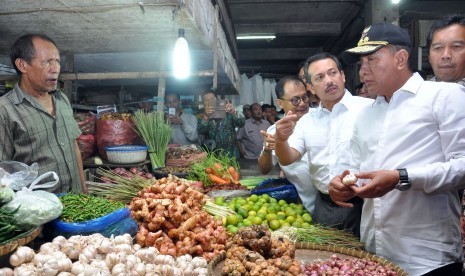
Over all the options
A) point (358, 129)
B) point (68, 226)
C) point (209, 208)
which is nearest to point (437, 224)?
point (358, 129)

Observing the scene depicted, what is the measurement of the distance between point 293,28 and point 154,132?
239 inches

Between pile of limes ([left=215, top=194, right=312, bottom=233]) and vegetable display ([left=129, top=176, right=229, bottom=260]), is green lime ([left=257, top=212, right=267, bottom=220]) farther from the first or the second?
vegetable display ([left=129, top=176, right=229, bottom=260])

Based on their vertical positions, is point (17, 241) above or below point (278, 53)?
below

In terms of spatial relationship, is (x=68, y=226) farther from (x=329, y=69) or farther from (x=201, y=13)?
(x=201, y=13)

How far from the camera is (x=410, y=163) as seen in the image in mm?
2197

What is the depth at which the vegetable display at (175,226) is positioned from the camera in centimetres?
227

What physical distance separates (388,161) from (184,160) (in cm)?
371

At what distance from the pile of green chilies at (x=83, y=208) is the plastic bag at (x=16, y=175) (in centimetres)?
25

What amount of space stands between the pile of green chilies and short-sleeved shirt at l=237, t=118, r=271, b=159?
260 inches

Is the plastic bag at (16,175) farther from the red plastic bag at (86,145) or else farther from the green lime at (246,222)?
the red plastic bag at (86,145)

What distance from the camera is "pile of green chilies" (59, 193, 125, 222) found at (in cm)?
211

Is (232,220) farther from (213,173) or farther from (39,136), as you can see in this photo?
(213,173)

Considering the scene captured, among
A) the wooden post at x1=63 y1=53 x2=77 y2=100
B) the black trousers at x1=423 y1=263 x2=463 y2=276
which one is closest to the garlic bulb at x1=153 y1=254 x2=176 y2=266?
the black trousers at x1=423 y1=263 x2=463 y2=276

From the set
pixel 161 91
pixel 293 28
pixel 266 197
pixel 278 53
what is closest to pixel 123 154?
pixel 161 91
